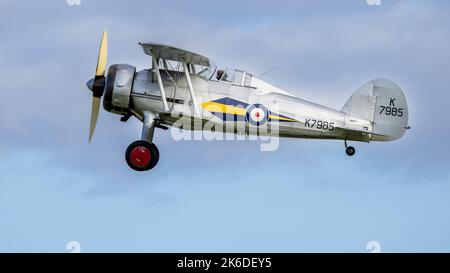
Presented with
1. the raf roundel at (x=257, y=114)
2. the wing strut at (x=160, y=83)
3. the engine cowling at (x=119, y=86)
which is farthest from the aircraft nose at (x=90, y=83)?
the raf roundel at (x=257, y=114)

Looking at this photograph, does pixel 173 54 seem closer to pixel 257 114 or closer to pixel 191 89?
pixel 191 89

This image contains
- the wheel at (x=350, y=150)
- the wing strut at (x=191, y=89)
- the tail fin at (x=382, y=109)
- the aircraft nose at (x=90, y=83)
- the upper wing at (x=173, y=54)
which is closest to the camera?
the upper wing at (x=173, y=54)

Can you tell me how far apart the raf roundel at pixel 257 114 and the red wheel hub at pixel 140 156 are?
7.82 ft

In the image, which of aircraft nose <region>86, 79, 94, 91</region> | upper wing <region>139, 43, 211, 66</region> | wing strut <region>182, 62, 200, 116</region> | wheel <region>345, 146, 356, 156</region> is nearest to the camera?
upper wing <region>139, 43, 211, 66</region>

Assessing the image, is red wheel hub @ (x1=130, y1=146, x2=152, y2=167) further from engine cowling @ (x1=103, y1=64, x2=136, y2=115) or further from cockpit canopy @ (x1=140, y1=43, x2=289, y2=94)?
cockpit canopy @ (x1=140, y1=43, x2=289, y2=94)

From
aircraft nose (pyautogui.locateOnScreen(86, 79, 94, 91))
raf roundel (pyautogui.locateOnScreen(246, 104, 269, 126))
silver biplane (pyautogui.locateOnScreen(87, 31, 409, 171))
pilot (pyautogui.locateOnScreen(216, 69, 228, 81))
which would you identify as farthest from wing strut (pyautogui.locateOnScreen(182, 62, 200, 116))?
aircraft nose (pyautogui.locateOnScreen(86, 79, 94, 91))

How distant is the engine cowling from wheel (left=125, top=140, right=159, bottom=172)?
1.05 metres

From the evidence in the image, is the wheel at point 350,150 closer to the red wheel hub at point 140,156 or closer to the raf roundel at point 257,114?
the raf roundel at point 257,114

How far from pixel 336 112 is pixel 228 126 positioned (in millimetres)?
2459

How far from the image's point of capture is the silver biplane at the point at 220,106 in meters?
24.9

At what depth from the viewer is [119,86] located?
980 inches

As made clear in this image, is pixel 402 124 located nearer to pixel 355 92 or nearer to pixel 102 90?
pixel 355 92

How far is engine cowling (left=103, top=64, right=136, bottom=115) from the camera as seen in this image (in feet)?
81.7

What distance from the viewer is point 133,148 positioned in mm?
24484
